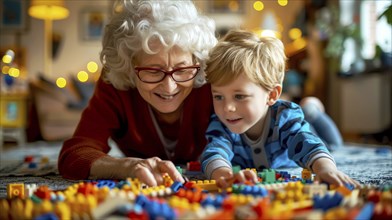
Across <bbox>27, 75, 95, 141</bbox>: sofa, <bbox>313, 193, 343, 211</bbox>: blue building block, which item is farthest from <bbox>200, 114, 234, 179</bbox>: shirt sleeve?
<bbox>27, 75, 95, 141</bbox>: sofa

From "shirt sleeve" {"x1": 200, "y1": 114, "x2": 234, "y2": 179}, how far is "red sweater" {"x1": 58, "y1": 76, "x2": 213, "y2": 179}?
3.3 inches

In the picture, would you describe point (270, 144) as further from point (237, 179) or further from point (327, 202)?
point (327, 202)

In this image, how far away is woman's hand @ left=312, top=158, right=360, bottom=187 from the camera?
0.93 meters

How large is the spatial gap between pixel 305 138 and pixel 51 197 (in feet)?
2.23

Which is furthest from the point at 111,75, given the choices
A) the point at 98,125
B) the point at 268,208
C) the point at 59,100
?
the point at 59,100

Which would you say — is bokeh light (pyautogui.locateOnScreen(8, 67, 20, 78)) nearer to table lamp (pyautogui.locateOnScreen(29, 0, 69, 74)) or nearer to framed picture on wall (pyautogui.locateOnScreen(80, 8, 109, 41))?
table lamp (pyautogui.locateOnScreen(29, 0, 69, 74))

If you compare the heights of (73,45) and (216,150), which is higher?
(216,150)

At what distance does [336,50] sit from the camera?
4.62 m

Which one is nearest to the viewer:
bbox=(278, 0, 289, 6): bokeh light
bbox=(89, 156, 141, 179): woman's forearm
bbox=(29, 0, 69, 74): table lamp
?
bbox=(89, 156, 141, 179): woman's forearm

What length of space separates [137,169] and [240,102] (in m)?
0.34

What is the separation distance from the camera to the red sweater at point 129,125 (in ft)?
4.64

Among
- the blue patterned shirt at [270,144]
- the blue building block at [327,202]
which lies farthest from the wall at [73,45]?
the blue building block at [327,202]

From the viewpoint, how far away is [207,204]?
2.32 ft

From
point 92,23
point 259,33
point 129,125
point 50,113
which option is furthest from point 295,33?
point 129,125
